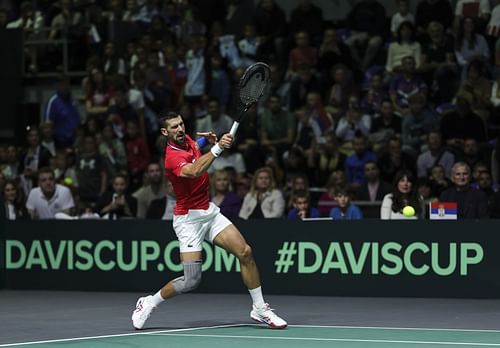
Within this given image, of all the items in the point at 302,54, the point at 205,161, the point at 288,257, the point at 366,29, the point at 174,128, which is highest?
the point at 366,29

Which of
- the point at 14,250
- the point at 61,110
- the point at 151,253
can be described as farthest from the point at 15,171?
the point at 151,253

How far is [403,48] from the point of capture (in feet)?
69.3

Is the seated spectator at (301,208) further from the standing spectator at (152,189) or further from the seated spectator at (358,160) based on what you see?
the standing spectator at (152,189)

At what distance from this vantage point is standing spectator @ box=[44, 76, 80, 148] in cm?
2272

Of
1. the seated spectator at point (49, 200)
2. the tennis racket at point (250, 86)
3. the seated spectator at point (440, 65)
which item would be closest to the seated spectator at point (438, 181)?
the seated spectator at point (440, 65)

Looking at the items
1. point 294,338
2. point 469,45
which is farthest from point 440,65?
point 294,338

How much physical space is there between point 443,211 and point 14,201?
6347 millimetres

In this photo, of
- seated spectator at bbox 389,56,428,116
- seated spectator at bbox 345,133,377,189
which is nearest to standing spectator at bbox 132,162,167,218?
seated spectator at bbox 345,133,377,189

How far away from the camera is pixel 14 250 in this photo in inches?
715

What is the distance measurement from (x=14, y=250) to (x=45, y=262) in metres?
0.51

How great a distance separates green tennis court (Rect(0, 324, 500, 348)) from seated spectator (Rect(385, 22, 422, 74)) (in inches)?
362

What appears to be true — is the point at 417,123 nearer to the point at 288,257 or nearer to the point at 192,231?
the point at 288,257

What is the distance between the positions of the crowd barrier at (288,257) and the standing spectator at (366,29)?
19.5 ft

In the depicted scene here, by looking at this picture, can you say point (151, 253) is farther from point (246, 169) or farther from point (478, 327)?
point (478, 327)
